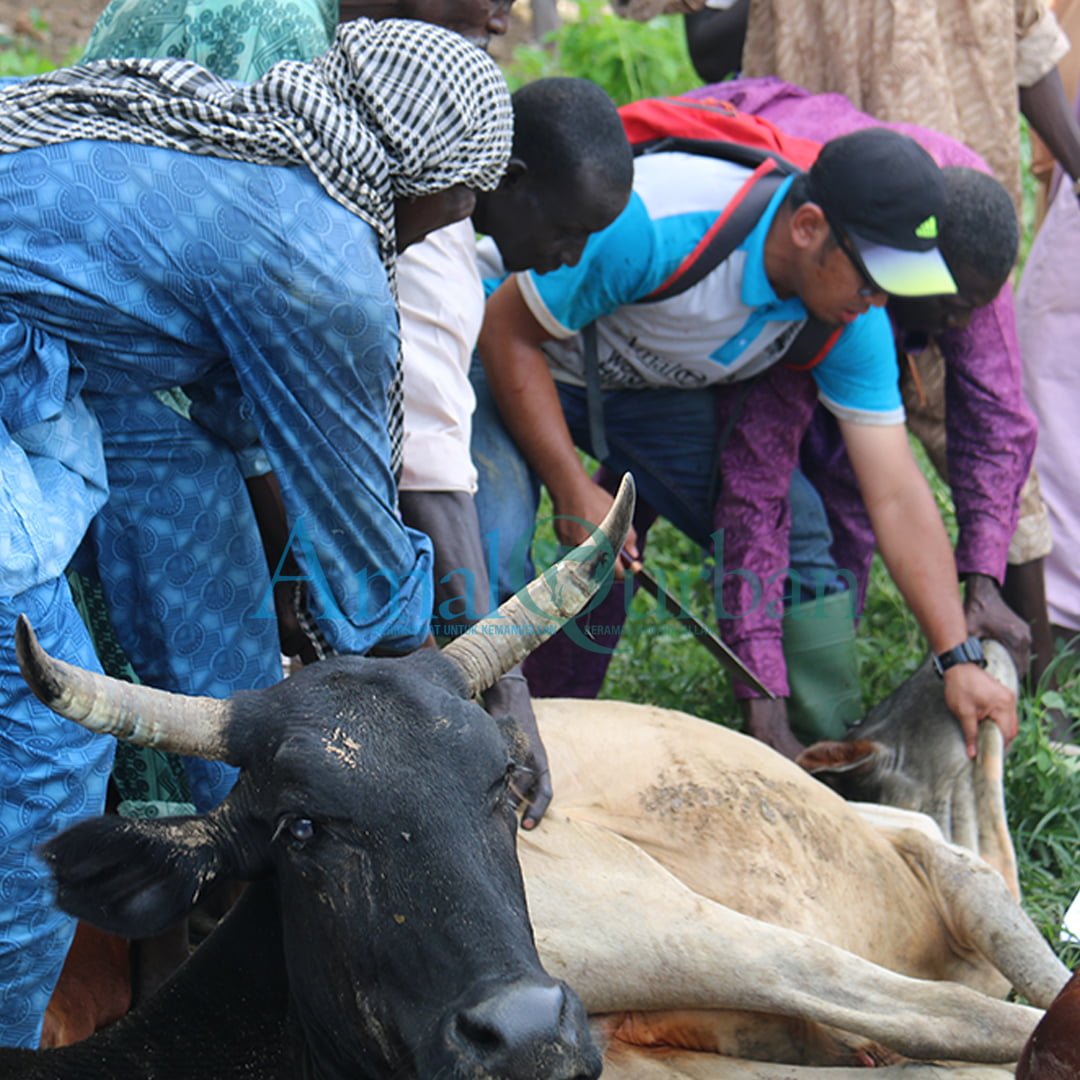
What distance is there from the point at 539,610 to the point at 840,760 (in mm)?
2153

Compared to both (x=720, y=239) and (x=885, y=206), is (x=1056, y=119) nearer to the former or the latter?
(x=885, y=206)

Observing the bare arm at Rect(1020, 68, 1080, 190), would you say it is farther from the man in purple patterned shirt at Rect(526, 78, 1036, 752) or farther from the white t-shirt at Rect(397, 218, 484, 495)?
the white t-shirt at Rect(397, 218, 484, 495)

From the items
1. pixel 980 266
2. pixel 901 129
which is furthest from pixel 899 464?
pixel 901 129

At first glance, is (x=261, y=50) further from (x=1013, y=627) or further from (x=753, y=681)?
(x=1013, y=627)

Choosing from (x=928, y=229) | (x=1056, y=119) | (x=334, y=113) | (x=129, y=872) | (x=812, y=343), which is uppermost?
(x=334, y=113)

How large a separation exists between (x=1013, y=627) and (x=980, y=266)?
117 cm

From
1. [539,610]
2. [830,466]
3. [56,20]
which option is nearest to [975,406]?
[830,466]

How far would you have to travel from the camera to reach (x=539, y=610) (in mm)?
2939

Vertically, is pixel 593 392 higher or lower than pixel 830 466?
higher

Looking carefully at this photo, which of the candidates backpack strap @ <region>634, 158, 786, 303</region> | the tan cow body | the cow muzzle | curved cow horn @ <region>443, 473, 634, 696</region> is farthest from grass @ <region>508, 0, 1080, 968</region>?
the cow muzzle

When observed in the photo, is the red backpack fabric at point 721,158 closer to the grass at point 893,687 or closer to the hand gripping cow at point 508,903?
the grass at point 893,687

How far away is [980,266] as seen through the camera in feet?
16.1

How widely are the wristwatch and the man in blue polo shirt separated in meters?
0.03

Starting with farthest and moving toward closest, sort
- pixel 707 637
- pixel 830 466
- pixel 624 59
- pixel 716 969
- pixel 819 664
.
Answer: pixel 624 59 < pixel 830 466 < pixel 819 664 < pixel 707 637 < pixel 716 969
